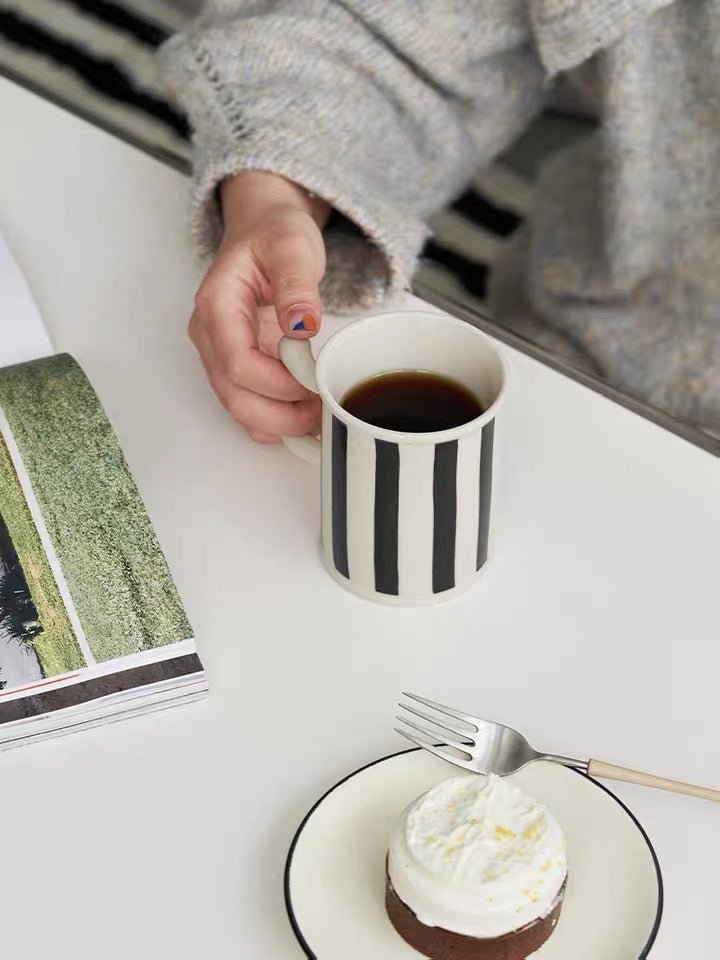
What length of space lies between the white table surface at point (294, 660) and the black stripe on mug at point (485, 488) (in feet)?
0.07

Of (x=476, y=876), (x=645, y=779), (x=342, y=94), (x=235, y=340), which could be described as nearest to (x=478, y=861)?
(x=476, y=876)

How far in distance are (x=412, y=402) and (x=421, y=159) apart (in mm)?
371

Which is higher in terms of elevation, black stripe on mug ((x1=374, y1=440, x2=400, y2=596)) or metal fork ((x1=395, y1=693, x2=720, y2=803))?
black stripe on mug ((x1=374, y1=440, x2=400, y2=596))

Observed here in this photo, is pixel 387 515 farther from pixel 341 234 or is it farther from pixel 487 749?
pixel 341 234

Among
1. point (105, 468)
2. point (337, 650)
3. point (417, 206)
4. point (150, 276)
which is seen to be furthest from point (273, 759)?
point (417, 206)

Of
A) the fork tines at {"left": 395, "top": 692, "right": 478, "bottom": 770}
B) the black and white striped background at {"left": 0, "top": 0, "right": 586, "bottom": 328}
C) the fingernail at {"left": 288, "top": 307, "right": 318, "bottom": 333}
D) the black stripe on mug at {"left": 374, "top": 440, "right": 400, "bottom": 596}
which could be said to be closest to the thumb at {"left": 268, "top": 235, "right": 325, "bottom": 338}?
the fingernail at {"left": 288, "top": 307, "right": 318, "bottom": 333}

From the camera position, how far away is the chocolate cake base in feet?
1.38

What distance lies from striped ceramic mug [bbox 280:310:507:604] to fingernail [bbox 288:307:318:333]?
0.09 ft

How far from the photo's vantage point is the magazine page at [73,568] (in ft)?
1.75

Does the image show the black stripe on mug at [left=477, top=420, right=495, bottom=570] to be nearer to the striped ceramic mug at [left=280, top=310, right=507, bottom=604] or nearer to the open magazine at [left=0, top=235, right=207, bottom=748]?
the striped ceramic mug at [left=280, top=310, right=507, bottom=604]

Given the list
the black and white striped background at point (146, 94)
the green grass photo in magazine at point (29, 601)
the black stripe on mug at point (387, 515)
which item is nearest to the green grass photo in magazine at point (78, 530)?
the green grass photo in magazine at point (29, 601)

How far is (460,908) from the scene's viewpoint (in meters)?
0.41

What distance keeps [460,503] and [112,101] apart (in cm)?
101

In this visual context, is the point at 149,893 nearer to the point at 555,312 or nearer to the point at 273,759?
the point at 273,759
